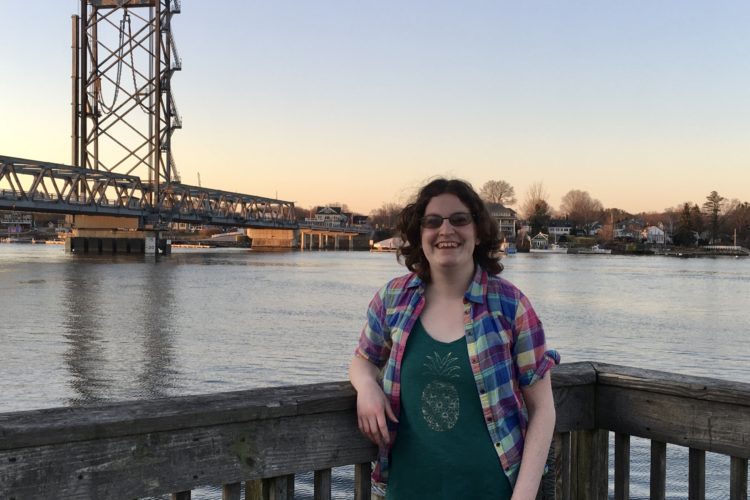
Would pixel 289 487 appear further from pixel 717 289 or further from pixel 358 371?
pixel 717 289

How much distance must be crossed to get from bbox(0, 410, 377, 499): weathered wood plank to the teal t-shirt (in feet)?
1.24

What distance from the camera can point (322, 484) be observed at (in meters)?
2.85

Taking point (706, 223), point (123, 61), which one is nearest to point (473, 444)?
point (123, 61)

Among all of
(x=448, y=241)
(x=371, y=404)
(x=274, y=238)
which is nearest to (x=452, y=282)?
(x=448, y=241)

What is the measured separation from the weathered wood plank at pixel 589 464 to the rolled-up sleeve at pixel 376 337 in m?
1.13

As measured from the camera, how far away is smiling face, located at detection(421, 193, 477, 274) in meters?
2.69

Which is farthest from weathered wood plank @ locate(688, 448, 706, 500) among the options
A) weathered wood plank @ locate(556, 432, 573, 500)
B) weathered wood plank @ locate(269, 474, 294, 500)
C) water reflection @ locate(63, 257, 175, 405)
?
water reflection @ locate(63, 257, 175, 405)

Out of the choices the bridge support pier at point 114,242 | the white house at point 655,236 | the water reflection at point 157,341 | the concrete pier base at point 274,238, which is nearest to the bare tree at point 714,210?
the white house at point 655,236

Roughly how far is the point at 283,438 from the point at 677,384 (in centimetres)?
161

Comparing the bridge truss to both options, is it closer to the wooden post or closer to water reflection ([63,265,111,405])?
water reflection ([63,265,111,405])

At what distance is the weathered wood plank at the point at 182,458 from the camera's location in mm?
2230

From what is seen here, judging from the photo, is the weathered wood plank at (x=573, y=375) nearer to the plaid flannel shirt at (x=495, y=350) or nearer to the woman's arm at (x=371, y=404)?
the plaid flannel shirt at (x=495, y=350)

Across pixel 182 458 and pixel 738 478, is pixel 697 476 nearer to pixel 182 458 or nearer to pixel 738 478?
pixel 738 478

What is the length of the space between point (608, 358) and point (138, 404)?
1860 centimetres
